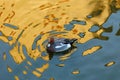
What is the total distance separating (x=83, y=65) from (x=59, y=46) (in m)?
2.05

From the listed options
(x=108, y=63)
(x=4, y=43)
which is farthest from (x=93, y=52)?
(x=4, y=43)

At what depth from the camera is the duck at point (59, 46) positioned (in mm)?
20102

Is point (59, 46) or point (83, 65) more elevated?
point (59, 46)

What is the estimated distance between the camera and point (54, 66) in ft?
62.7

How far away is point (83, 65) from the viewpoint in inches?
752

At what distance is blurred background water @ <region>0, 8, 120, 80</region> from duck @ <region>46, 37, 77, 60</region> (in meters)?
0.43

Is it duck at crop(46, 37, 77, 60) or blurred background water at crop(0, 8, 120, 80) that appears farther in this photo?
duck at crop(46, 37, 77, 60)

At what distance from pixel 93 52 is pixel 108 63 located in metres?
1.23

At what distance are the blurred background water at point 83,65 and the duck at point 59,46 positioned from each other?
425 millimetres

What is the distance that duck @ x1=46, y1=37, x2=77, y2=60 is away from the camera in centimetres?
2010

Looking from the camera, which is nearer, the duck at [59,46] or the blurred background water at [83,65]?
the blurred background water at [83,65]

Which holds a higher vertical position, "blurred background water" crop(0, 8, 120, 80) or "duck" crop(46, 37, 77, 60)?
"duck" crop(46, 37, 77, 60)

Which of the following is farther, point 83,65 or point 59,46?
point 59,46

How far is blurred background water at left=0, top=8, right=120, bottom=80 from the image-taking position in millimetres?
18375
